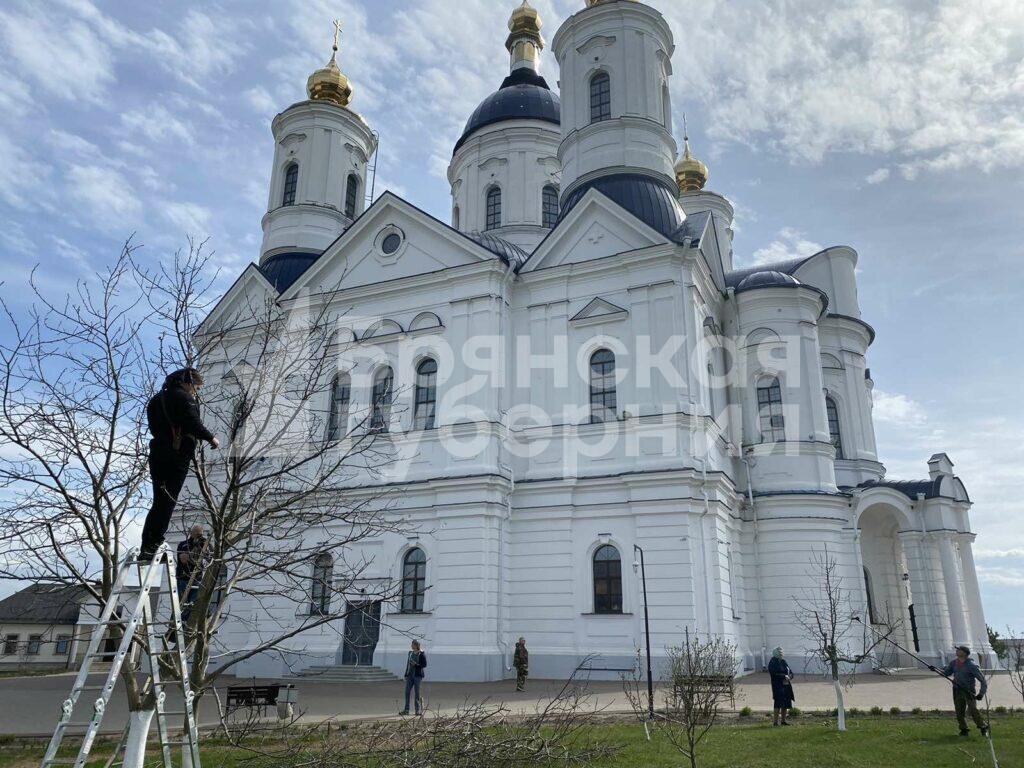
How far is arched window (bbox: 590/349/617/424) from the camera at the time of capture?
21109 millimetres

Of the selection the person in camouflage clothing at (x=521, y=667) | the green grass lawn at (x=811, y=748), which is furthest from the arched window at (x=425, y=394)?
the green grass lawn at (x=811, y=748)

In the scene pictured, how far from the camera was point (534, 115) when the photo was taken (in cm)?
3153

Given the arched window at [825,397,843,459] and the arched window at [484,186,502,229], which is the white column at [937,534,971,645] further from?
the arched window at [484,186,502,229]

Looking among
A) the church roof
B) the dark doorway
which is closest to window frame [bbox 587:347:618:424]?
the church roof

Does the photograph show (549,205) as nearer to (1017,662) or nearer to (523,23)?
(523,23)

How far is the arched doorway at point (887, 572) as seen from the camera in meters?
25.3

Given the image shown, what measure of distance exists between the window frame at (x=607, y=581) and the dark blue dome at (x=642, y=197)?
9299 mm

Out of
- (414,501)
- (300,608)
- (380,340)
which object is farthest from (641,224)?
(300,608)

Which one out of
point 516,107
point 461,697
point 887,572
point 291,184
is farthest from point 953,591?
point 291,184

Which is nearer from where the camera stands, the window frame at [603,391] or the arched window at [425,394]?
the window frame at [603,391]

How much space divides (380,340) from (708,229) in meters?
10.7

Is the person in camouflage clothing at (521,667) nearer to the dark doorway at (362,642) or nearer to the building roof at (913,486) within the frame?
the dark doorway at (362,642)

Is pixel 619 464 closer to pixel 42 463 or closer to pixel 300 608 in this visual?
pixel 300 608

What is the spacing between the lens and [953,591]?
80.2 ft
